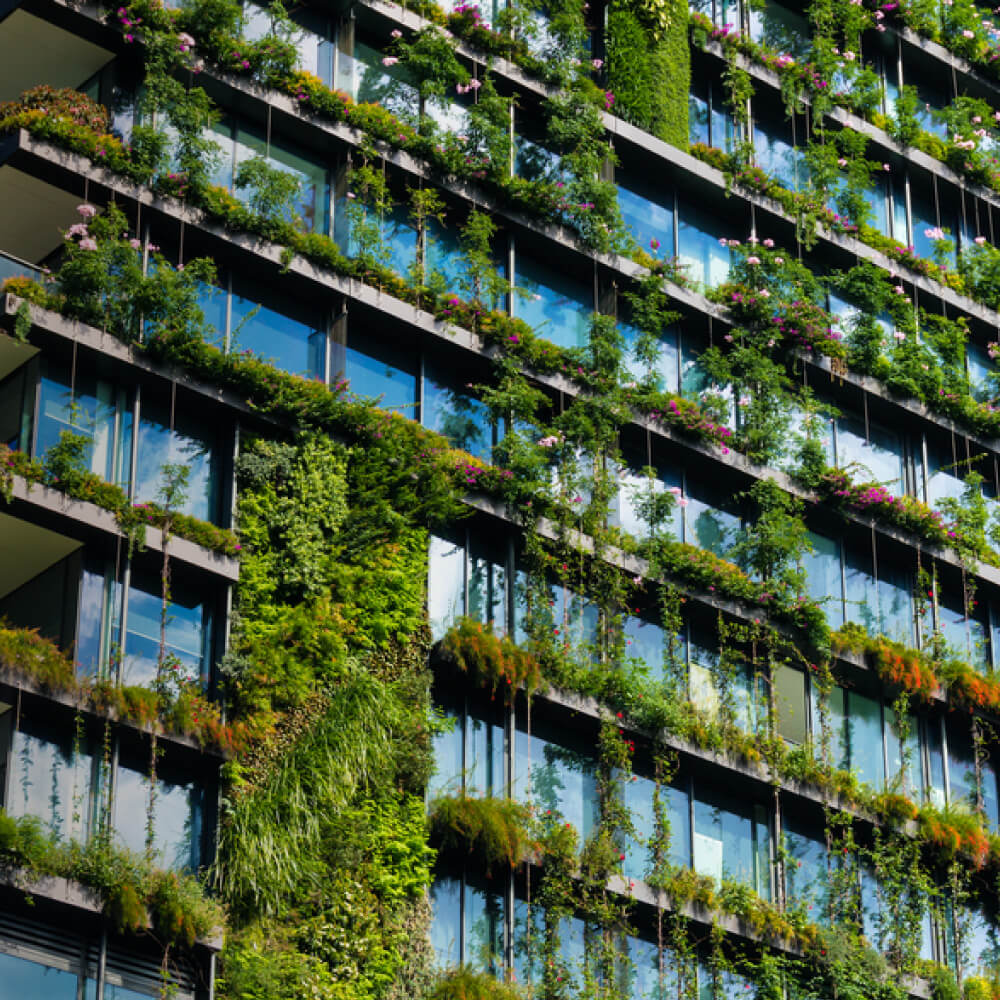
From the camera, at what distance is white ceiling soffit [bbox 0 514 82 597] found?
102ft

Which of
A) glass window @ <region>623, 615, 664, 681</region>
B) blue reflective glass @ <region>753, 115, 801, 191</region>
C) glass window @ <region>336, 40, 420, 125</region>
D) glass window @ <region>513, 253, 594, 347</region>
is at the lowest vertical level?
glass window @ <region>623, 615, 664, 681</region>

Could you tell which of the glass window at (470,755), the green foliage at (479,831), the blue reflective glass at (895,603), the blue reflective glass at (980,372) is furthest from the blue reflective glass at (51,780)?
the blue reflective glass at (980,372)

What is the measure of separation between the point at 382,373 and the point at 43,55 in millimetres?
6968

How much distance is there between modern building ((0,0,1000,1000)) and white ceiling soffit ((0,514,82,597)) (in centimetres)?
8

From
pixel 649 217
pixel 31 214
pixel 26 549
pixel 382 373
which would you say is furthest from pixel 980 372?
pixel 26 549

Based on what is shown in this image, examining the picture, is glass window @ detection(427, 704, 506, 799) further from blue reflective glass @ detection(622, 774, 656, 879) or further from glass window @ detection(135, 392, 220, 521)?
glass window @ detection(135, 392, 220, 521)

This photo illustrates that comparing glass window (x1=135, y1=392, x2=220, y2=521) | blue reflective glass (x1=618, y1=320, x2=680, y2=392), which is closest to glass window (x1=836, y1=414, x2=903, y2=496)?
blue reflective glass (x1=618, y1=320, x2=680, y2=392)

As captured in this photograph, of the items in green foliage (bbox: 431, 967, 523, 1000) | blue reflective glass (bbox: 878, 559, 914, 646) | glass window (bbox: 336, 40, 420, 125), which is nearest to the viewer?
green foliage (bbox: 431, 967, 523, 1000)

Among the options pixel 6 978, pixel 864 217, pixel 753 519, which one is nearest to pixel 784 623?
pixel 753 519

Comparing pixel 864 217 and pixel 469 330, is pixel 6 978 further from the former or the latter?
pixel 864 217

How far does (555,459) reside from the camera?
36.2m

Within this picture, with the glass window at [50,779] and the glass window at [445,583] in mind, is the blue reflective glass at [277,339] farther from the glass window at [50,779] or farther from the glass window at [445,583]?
the glass window at [50,779]

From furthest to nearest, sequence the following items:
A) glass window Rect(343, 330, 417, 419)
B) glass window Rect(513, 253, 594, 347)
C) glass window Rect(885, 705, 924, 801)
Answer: glass window Rect(885, 705, 924, 801)
glass window Rect(513, 253, 594, 347)
glass window Rect(343, 330, 417, 419)

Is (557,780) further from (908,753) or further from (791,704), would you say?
(908,753)
